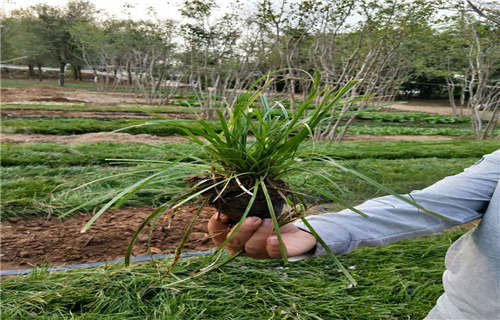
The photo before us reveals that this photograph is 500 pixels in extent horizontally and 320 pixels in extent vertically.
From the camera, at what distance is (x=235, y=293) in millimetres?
2135

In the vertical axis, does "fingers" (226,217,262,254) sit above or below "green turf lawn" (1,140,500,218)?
above

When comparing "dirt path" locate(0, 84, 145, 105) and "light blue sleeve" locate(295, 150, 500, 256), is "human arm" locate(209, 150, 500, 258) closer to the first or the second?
"light blue sleeve" locate(295, 150, 500, 256)

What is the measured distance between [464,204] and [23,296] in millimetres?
2095

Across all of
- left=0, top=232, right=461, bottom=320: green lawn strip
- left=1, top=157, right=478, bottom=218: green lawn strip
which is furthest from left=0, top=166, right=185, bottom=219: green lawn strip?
left=0, top=232, right=461, bottom=320: green lawn strip

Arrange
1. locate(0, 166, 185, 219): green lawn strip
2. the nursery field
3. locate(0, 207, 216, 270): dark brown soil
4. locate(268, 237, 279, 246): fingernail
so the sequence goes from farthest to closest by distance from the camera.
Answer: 1. locate(0, 166, 185, 219): green lawn strip
2. locate(0, 207, 216, 270): dark brown soil
3. the nursery field
4. locate(268, 237, 279, 246): fingernail

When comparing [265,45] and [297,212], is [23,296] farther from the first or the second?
[265,45]

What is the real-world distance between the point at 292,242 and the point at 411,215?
407mm

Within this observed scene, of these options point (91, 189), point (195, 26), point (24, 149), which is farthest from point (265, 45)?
point (91, 189)

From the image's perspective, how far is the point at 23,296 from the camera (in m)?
2.00

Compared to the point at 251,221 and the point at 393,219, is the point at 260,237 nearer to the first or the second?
the point at 251,221

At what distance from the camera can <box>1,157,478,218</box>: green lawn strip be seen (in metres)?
3.46

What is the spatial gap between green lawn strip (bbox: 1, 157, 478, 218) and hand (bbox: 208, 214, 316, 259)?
1.41m

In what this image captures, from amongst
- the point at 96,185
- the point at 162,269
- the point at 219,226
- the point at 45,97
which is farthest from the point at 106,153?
the point at 45,97

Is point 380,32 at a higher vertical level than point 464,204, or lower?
higher
